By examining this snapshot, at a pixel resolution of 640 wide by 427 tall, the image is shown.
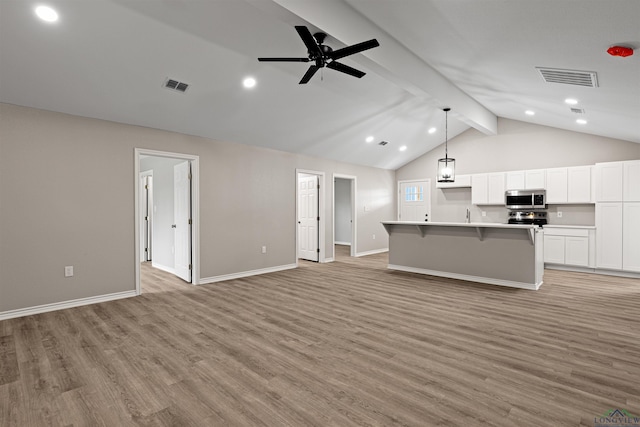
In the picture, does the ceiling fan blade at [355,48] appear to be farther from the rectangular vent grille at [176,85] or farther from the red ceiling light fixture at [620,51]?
the rectangular vent grille at [176,85]

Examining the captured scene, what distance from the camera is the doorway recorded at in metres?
7.72

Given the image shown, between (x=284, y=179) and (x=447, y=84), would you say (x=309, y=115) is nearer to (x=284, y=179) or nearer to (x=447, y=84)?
(x=284, y=179)

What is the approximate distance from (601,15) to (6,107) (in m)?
5.97

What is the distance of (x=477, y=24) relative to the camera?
305 cm

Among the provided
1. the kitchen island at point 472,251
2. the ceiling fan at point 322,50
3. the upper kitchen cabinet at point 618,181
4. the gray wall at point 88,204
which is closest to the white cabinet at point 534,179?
the upper kitchen cabinet at point 618,181

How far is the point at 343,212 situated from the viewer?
11.7 meters

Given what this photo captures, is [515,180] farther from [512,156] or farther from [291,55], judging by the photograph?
[291,55]

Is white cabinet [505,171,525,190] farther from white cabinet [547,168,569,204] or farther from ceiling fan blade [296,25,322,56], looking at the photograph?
ceiling fan blade [296,25,322,56]

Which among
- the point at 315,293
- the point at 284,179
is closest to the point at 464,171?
the point at 284,179

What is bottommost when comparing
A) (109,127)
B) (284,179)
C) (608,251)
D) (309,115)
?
(608,251)

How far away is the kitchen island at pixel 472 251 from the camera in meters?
5.09

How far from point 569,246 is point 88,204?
862 cm

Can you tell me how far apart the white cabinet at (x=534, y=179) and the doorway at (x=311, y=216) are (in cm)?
465

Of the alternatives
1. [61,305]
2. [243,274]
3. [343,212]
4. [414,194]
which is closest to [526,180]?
[414,194]
